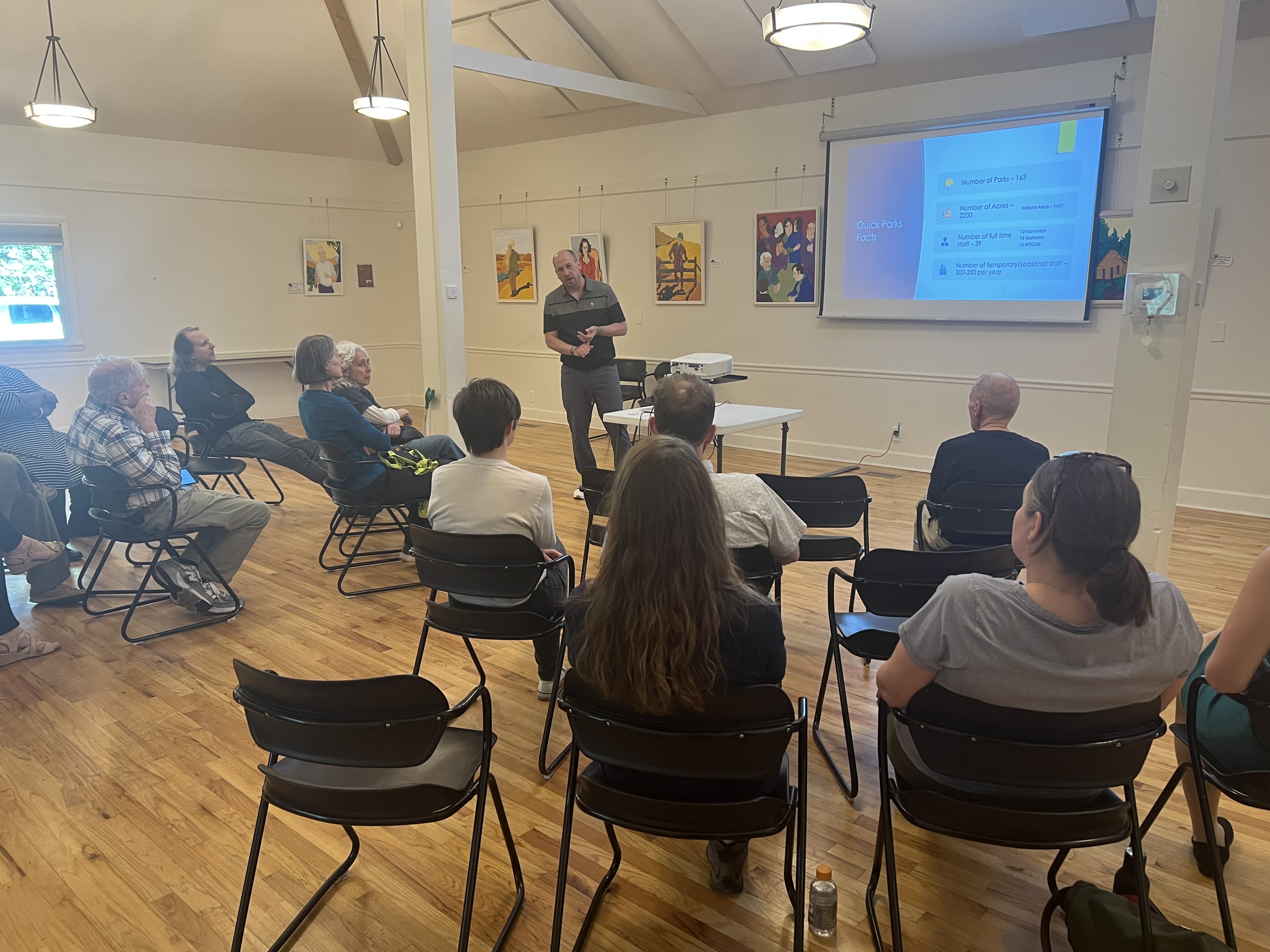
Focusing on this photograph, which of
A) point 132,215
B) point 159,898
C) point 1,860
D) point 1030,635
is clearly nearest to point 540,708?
point 159,898

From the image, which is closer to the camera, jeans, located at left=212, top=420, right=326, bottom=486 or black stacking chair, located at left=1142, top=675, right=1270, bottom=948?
black stacking chair, located at left=1142, top=675, right=1270, bottom=948

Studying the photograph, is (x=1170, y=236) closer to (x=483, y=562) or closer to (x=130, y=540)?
(x=483, y=562)

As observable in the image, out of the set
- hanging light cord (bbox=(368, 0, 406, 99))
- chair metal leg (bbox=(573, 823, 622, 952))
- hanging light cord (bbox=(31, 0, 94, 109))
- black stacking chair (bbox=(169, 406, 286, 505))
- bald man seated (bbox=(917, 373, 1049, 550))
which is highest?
hanging light cord (bbox=(368, 0, 406, 99))

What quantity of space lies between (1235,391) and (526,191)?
7.15m

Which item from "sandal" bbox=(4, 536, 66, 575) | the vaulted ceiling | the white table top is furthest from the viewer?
the vaulted ceiling

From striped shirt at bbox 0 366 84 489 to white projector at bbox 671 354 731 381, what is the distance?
3812mm

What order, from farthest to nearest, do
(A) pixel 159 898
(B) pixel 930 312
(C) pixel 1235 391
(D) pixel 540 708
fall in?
(B) pixel 930 312
(C) pixel 1235 391
(D) pixel 540 708
(A) pixel 159 898

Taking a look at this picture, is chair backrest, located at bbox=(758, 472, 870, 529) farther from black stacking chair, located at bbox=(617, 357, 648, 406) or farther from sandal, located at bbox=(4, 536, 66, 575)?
black stacking chair, located at bbox=(617, 357, 648, 406)

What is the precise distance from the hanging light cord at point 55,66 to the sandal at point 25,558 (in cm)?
530

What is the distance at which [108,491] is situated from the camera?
382cm

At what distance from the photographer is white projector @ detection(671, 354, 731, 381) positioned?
20.6 feet

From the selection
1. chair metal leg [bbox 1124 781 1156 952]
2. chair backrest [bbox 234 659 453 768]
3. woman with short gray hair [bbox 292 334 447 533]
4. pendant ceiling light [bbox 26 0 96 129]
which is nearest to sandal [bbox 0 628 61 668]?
woman with short gray hair [bbox 292 334 447 533]

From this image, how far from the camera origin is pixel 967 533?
332 centimetres

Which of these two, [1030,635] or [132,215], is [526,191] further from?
[1030,635]
